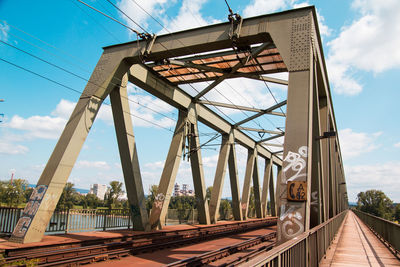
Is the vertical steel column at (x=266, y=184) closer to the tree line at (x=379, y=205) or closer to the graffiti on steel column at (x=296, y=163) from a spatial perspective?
the graffiti on steel column at (x=296, y=163)

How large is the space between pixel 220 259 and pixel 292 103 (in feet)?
19.6

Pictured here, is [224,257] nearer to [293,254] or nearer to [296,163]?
[296,163]

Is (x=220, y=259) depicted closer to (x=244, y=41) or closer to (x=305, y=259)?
(x=305, y=259)

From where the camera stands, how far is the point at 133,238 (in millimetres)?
12664

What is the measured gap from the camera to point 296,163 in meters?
9.51

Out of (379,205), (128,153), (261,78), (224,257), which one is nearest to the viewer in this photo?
(224,257)

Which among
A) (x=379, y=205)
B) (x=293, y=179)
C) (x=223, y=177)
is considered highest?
(x=223, y=177)

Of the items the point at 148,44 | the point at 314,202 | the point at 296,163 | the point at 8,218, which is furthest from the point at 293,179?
the point at 8,218

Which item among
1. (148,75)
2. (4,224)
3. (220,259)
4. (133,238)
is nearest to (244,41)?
(148,75)

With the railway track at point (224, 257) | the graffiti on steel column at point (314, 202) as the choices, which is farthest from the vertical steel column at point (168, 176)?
the graffiti on steel column at point (314, 202)

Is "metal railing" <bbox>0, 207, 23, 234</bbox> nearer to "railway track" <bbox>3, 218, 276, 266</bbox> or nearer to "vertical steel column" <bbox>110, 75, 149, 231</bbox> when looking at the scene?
"railway track" <bbox>3, 218, 276, 266</bbox>

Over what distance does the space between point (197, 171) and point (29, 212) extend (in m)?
11.7

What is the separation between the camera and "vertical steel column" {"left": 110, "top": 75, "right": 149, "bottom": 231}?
14.9 m

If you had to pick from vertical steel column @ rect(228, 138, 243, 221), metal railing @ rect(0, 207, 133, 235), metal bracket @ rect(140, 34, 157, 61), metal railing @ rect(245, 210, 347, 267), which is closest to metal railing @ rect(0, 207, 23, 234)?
metal railing @ rect(0, 207, 133, 235)
